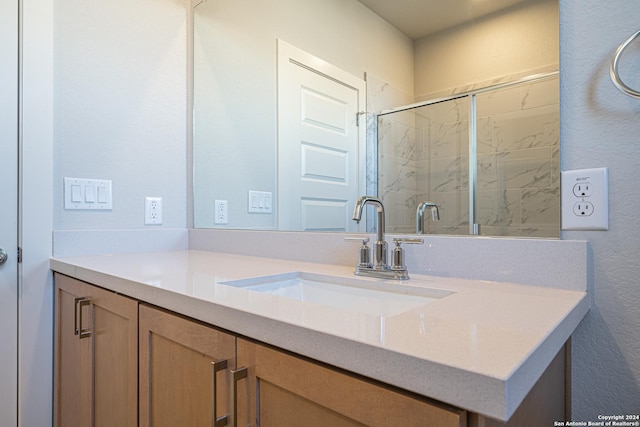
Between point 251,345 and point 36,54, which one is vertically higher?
point 36,54

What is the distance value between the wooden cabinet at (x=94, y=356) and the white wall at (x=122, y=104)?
0.34m

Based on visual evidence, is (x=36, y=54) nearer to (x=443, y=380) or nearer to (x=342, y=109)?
(x=342, y=109)

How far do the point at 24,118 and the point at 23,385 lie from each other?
85 cm

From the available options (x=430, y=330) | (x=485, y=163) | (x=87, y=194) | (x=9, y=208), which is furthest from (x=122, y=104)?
(x=430, y=330)

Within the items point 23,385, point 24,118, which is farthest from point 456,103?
point 23,385

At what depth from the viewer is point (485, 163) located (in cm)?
92

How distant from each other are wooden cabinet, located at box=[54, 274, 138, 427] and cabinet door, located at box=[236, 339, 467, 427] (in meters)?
0.41

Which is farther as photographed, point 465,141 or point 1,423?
point 1,423

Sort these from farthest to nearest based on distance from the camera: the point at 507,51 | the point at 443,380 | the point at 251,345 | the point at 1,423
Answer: the point at 1,423, the point at 507,51, the point at 251,345, the point at 443,380

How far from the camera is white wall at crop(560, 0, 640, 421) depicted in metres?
0.71

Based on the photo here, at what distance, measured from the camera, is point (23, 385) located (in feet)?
3.98

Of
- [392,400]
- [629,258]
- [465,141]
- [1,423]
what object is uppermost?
[465,141]

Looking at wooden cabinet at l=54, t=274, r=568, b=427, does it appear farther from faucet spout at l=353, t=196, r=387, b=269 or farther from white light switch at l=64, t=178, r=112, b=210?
faucet spout at l=353, t=196, r=387, b=269

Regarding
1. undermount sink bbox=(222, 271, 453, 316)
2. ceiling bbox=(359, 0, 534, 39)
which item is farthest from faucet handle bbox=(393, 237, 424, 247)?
ceiling bbox=(359, 0, 534, 39)
